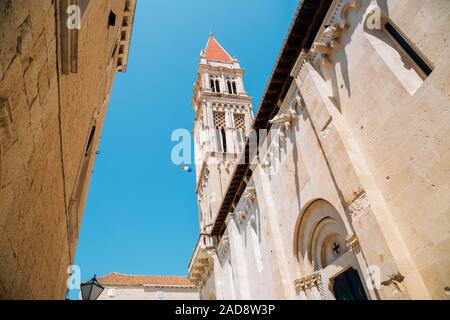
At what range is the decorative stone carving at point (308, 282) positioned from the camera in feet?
25.3

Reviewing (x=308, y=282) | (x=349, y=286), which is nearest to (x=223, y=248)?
(x=308, y=282)

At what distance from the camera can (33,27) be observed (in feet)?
8.28

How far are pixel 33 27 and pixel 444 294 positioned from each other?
5901mm

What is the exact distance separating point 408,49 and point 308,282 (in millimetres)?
6165

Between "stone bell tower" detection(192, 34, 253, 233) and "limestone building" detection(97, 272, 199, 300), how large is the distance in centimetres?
1565

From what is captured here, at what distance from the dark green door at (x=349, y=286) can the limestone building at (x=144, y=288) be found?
107 feet

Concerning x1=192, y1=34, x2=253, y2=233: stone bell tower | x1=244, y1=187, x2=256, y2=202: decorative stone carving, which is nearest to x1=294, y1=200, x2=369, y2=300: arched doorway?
x1=244, y1=187, x2=256, y2=202: decorative stone carving

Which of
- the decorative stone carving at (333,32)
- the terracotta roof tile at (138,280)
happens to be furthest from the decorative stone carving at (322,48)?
the terracotta roof tile at (138,280)

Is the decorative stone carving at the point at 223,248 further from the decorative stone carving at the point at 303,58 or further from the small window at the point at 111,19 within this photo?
the small window at the point at 111,19

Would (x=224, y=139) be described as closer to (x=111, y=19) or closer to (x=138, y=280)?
(x=111, y=19)

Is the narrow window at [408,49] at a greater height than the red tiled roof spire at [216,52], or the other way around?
the red tiled roof spire at [216,52]

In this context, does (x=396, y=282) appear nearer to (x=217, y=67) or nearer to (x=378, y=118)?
(x=378, y=118)

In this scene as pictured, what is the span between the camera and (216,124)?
93.9ft

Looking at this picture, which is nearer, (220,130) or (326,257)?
(326,257)
